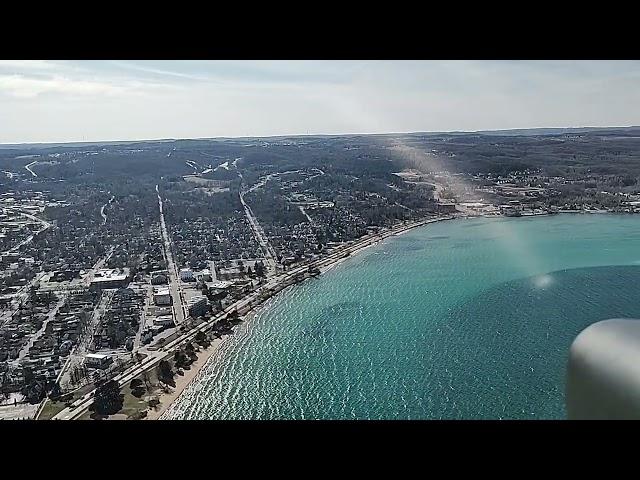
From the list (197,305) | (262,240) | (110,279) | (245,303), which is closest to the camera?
(197,305)

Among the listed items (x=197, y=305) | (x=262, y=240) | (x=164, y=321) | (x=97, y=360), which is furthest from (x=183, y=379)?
(x=262, y=240)

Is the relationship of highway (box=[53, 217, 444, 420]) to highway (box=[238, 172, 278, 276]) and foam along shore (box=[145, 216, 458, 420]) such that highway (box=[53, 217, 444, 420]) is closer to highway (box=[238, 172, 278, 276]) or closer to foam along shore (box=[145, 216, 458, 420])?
foam along shore (box=[145, 216, 458, 420])

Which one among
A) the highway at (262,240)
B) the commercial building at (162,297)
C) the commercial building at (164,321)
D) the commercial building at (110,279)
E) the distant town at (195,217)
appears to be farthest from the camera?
the highway at (262,240)

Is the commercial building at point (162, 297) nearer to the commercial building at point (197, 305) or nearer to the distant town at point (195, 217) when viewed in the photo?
the distant town at point (195, 217)

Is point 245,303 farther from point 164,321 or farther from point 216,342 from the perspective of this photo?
point 164,321

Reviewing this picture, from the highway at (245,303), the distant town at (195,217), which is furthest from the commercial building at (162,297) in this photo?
the highway at (245,303)

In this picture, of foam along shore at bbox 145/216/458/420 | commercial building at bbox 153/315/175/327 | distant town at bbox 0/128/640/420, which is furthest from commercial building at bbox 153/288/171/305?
foam along shore at bbox 145/216/458/420
